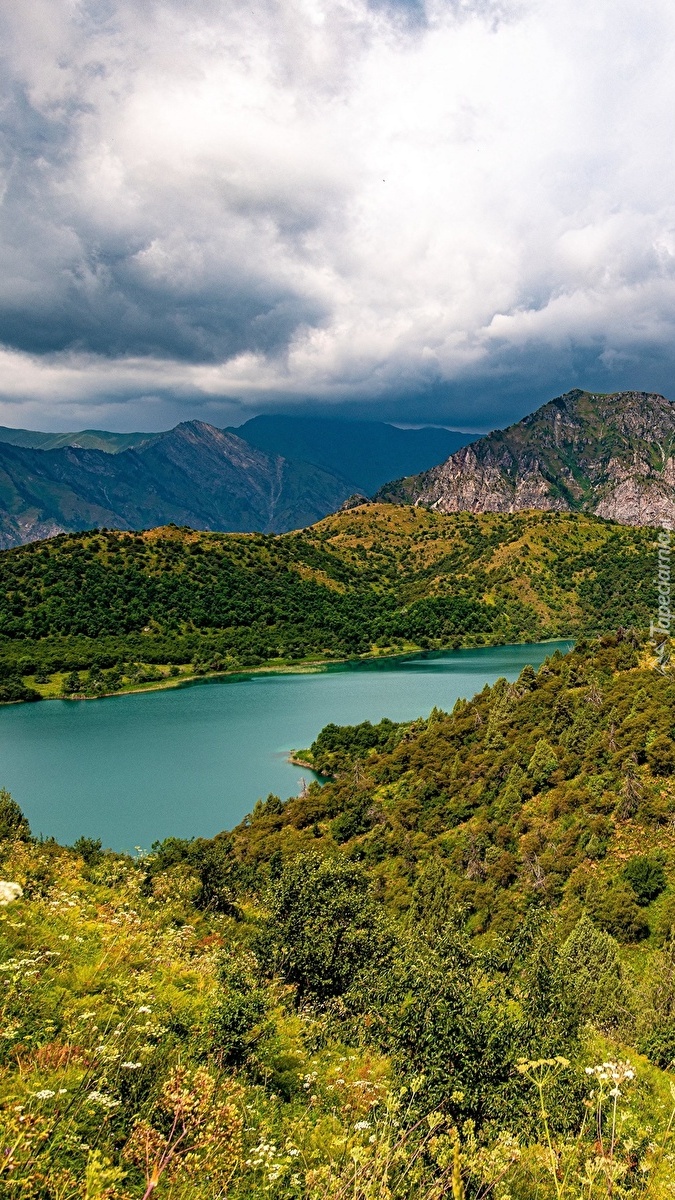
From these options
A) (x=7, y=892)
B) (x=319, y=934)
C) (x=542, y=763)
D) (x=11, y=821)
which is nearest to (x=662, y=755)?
(x=542, y=763)

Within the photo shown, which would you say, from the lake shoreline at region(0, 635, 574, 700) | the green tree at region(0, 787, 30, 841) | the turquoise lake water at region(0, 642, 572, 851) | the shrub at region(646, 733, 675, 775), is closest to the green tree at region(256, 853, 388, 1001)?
the green tree at region(0, 787, 30, 841)

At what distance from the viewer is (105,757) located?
309 feet

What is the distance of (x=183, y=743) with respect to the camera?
100 m

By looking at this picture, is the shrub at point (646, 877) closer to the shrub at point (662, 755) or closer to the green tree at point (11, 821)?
the shrub at point (662, 755)

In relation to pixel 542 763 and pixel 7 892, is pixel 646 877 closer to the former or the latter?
pixel 542 763

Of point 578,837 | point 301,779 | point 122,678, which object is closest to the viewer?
point 578,837

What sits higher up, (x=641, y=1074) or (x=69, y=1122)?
(x=69, y=1122)

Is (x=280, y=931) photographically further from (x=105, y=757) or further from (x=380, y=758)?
(x=105, y=757)

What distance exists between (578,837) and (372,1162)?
122 ft

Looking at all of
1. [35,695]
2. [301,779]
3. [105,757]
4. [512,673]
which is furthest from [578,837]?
[35,695]

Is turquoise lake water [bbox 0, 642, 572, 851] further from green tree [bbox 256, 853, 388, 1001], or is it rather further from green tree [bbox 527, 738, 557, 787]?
green tree [bbox 256, 853, 388, 1001]

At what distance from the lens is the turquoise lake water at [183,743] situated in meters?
72.2

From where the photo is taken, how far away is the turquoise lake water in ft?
237

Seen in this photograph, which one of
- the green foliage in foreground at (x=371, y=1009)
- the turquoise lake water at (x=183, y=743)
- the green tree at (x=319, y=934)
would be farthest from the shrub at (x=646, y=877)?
the turquoise lake water at (x=183, y=743)
